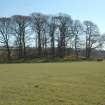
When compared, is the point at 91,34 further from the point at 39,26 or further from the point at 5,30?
the point at 5,30

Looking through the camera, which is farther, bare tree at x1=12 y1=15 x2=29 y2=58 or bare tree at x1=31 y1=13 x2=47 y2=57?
bare tree at x1=31 y1=13 x2=47 y2=57

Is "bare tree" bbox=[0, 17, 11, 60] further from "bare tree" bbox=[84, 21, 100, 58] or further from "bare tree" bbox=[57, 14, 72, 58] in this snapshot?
"bare tree" bbox=[84, 21, 100, 58]

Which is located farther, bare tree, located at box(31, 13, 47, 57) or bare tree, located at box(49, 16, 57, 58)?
bare tree, located at box(49, 16, 57, 58)

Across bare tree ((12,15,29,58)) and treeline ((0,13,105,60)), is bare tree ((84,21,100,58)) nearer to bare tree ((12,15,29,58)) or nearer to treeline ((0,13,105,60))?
treeline ((0,13,105,60))

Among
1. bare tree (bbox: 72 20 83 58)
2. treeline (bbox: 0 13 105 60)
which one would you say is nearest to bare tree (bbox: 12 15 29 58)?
treeline (bbox: 0 13 105 60)

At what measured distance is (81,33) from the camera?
3241 inches

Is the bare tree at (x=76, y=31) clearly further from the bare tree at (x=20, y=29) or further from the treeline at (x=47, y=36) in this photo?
the bare tree at (x=20, y=29)

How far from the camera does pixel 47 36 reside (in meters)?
78.6

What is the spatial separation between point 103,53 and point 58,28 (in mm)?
24935

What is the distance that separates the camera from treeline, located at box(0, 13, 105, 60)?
240ft

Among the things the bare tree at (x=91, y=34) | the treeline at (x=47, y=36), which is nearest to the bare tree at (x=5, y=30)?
the treeline at (x=47, y=36)

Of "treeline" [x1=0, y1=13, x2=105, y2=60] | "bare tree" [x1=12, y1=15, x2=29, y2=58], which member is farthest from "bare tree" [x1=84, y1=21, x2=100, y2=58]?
"bare tree" [x1=12, y1=15, x2=29, y2=58]

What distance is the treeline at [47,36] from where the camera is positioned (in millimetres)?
73250

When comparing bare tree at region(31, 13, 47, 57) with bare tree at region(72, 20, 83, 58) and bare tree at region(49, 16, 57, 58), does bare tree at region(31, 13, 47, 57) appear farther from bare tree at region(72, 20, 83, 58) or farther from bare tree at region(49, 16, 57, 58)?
bare tree at region(72, 20, 83, 58)
